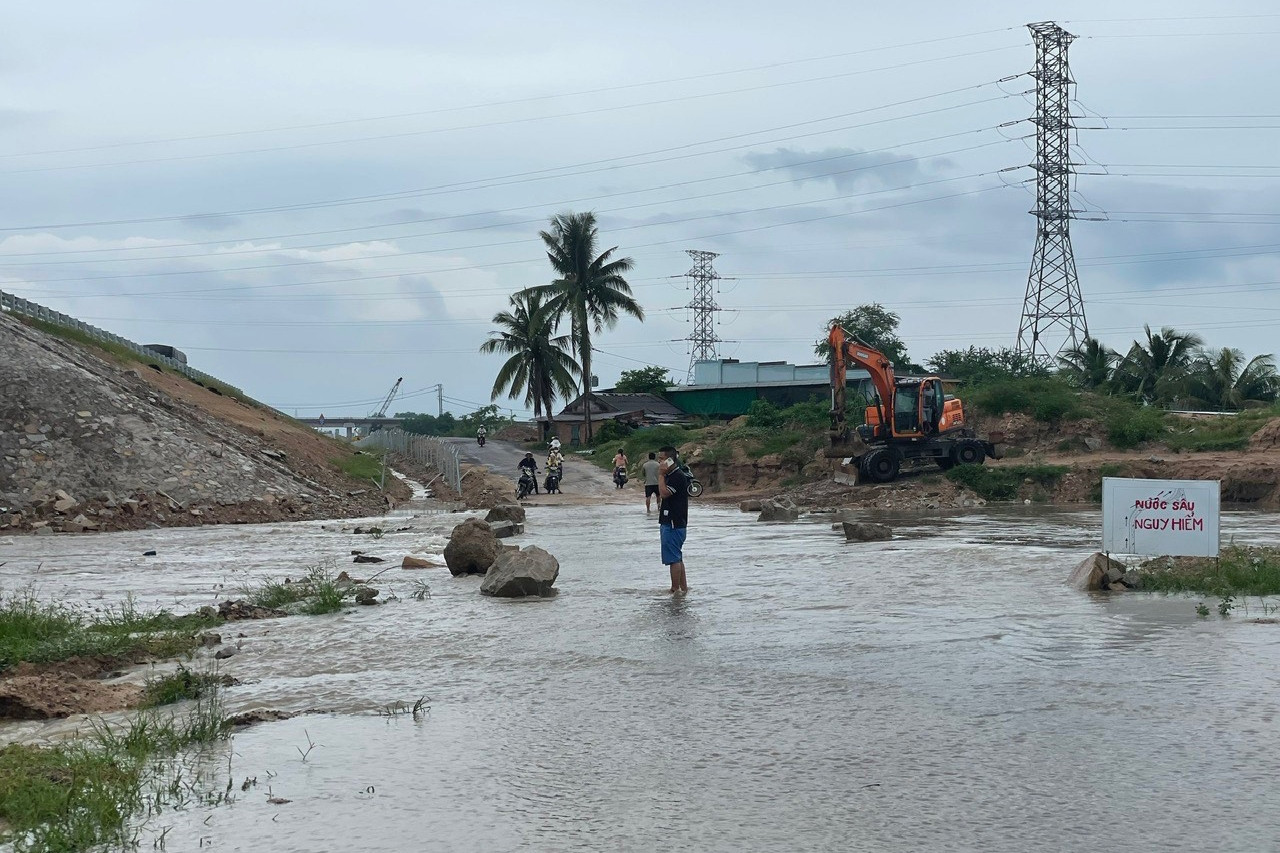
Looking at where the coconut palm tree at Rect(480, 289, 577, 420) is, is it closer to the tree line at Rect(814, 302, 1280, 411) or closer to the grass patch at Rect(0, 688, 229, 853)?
the tree line at Rect(814, 302, 1280, 411)

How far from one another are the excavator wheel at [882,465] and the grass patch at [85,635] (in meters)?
28.9

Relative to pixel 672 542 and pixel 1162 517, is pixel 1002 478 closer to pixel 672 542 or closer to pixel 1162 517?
pixel 1162 517

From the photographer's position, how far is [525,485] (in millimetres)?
41469

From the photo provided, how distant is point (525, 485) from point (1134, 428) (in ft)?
69.6

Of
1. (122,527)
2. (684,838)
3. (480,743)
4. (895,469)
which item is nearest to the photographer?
(684,838)

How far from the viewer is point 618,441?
62.1 metres

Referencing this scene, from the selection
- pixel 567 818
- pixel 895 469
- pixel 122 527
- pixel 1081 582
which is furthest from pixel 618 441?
pixel 567 818

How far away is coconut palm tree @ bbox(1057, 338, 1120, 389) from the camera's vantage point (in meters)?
58.8

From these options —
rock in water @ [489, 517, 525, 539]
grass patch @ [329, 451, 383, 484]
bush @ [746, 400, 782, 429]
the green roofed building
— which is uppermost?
the green roofed building

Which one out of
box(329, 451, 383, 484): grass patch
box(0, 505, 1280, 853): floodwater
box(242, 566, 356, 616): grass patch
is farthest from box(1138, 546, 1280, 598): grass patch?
box(329, 451, 383, 484): grass patch

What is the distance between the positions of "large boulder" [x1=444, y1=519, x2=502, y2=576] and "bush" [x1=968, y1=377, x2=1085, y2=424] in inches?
1327

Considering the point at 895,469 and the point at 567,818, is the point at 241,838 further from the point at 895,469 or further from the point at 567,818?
the point at 895,469

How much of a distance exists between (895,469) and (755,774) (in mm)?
32864

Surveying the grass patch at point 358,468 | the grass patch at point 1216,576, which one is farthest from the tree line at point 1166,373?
the grass patch at point 1216,576
